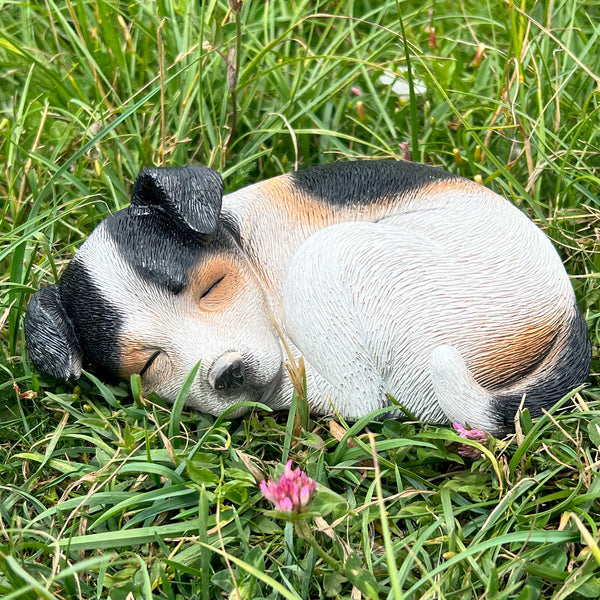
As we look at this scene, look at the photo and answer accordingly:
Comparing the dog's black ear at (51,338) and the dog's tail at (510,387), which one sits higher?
the dog's black ear at (51,338)

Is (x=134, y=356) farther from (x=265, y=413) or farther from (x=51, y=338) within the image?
(x=265, y=413)

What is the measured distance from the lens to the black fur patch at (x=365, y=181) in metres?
2.42

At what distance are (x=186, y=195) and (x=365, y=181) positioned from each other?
1.92 feet

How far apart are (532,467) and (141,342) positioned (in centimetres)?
122

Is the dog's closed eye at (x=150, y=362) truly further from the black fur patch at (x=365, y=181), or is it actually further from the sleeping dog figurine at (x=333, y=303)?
the black fur patch at (x=365, y=181)

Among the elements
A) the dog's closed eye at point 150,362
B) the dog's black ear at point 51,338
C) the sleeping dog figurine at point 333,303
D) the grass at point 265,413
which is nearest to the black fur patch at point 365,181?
the sleeping dog figurine at point 333,303

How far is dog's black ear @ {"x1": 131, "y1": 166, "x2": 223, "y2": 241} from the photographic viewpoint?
2.19 metres

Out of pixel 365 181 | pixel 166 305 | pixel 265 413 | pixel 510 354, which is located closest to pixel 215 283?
pixel 166 305

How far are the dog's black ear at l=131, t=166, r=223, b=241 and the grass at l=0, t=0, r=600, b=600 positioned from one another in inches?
21.2

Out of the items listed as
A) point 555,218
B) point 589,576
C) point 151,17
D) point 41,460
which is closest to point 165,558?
point 41,460

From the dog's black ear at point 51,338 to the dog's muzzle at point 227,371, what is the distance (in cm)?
44

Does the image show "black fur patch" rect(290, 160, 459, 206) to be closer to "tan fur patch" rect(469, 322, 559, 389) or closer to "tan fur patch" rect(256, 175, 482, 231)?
"tan fur patch" rect(256, 175, 482, 231)

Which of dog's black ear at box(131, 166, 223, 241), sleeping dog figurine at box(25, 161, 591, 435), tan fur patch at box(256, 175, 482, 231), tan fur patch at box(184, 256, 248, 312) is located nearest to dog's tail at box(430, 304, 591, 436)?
sleeping dog figurine at box(25, 161, 591, 435)

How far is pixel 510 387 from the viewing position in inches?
87.4
